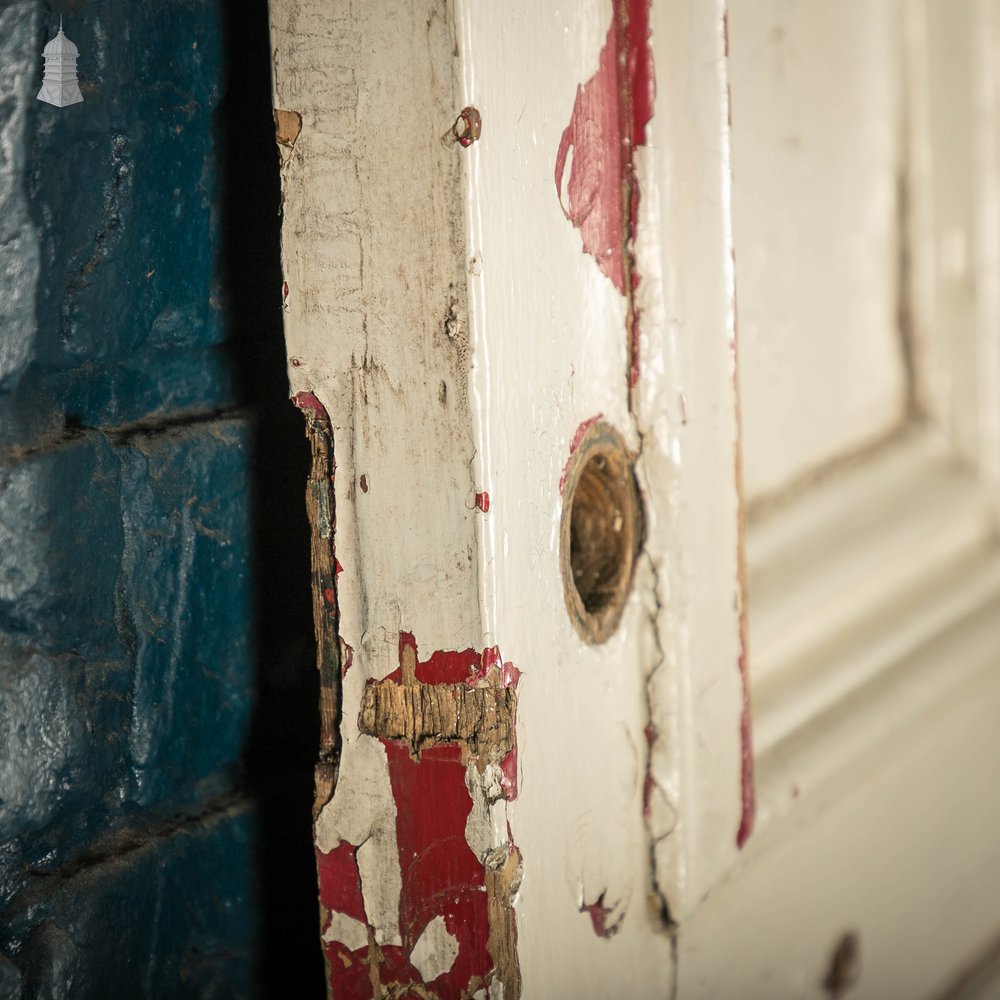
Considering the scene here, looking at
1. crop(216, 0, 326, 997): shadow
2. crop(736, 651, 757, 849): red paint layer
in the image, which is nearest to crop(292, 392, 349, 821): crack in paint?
crop(216, 0, 326, 997): shadow

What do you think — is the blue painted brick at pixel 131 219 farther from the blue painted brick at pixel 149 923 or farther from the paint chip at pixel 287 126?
the blue painted brick at pixel 149 923

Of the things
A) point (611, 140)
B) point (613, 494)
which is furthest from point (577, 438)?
point (611, 140)

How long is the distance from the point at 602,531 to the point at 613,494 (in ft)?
0.07

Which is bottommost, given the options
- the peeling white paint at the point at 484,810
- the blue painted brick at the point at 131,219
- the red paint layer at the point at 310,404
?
the peeling white paint at the point at 484,810

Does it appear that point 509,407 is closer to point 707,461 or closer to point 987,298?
point 707,461

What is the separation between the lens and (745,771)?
681 mm

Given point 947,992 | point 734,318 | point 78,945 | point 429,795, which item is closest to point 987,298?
point 734,318

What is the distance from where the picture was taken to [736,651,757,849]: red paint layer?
2.20 feet

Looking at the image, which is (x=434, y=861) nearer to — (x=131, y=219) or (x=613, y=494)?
(x=613, y=494)

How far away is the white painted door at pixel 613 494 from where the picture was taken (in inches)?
18.5

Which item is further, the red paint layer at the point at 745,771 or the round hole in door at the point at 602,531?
the red paint layer at the point at 745,771

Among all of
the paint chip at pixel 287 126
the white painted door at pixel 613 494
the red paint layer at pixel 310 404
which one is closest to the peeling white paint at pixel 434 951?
the white painted door at pixel 613 494

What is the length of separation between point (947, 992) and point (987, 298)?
0.66m

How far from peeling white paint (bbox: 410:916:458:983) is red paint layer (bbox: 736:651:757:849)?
0.25 m
